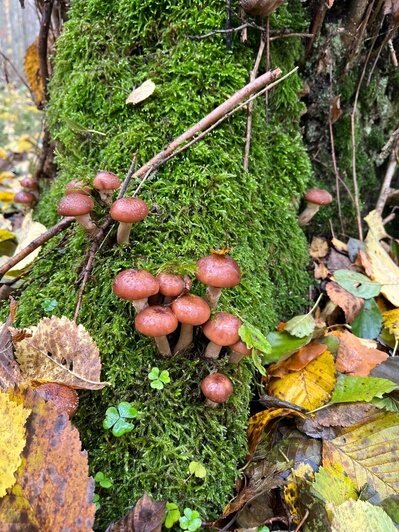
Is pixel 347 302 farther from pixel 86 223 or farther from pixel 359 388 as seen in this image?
pixel 86 223

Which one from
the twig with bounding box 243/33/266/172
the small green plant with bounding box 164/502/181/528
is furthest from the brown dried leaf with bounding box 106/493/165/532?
the twig with bounding box 243/33/266/172

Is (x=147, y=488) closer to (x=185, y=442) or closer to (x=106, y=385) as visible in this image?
(x=185, y=442)

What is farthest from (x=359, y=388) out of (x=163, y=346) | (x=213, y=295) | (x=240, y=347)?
(x=163, y=346)

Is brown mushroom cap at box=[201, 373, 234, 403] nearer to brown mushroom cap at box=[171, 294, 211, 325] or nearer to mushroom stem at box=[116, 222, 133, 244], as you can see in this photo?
brown mushroom cap at box=[171, 294, 211, 325]

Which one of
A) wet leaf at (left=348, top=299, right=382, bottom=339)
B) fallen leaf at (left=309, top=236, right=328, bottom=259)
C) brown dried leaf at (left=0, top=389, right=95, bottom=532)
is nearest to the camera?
brown dried leaf at (left=0, top=389, right=95, bottom=532)

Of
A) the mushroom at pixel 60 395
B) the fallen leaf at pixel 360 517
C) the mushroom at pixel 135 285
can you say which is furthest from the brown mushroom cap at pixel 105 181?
the fallen leaf at pixel 360 517

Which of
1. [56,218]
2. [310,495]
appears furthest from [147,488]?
[56,218]
